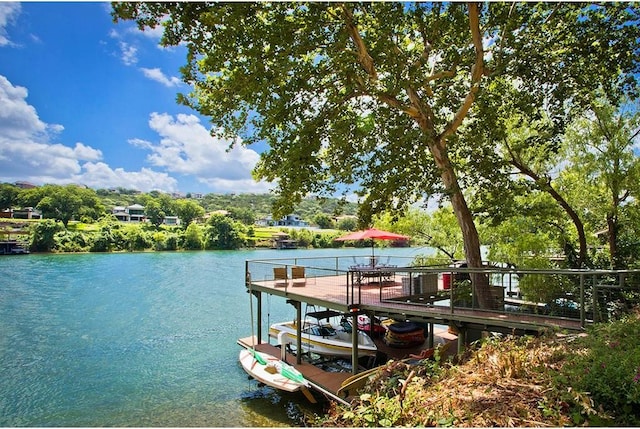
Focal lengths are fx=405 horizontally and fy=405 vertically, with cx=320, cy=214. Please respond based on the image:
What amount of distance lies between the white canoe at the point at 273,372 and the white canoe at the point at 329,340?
95cm

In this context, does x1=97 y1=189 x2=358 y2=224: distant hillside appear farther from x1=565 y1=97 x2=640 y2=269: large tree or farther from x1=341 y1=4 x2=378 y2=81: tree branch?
x1=341 y1=4 x2=378 y2=81: tree branch

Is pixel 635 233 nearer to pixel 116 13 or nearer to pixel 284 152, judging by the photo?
pixel 284 152

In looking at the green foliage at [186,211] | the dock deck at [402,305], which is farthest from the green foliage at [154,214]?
the dock deck at [402,305]

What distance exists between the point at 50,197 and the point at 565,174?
10375cm

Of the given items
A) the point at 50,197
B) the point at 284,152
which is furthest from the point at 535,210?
the point at 50,197

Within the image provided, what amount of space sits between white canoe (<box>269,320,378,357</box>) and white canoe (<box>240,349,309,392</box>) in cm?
95

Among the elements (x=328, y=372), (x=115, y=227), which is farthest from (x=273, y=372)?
(x=115, y=227)

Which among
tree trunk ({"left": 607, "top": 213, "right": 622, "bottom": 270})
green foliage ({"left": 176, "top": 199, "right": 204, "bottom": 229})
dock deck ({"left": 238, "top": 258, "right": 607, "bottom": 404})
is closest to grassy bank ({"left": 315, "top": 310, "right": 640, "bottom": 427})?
dock deck ({"left": 238, "top": 258, "right": 607, "bottom": 404})

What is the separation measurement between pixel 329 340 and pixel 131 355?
11.0 metres

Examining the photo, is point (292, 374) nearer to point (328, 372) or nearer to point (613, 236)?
point (328, 372)

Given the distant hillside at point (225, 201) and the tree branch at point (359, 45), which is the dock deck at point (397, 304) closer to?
the tree branch at point (359, 45)

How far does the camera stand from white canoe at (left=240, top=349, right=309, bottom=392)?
1185 centimetres

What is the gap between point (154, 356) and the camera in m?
19.0

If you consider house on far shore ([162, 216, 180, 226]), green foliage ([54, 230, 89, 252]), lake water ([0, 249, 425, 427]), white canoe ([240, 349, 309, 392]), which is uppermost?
house on far shore ([162, 216, 180, 226])
